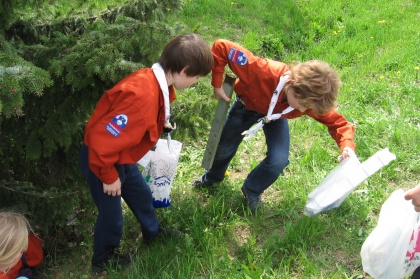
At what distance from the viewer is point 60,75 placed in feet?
7.59

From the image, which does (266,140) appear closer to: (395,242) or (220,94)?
(220,94)

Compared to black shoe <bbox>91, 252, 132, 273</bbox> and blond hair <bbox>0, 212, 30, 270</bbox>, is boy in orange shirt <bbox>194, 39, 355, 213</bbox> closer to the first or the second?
black shoe <bbox>91, 252, 132, 273</bbox>

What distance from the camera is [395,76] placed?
16.1 ft

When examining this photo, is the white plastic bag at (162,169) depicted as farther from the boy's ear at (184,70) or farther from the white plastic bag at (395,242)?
the white plastic bag at (395,242)

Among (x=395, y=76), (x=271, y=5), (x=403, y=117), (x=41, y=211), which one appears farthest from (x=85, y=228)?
(x=271, y=5)

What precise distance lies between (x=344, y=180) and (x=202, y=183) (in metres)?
1.24

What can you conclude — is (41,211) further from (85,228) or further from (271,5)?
(271,5)

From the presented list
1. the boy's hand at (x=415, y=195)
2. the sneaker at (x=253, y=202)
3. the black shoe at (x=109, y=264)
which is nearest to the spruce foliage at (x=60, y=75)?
the black shoe at (x=109, y=264)

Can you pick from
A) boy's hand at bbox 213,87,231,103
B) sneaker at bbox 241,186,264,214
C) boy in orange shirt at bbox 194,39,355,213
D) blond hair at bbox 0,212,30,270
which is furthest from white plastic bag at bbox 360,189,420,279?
blond hair at bbox 0,212,30,270

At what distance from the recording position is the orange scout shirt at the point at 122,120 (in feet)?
7.00

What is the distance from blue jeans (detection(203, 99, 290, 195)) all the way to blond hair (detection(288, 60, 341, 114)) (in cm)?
50

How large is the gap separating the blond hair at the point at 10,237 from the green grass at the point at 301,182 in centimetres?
76

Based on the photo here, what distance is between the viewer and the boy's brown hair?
7.50ft

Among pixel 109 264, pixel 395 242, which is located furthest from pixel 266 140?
pixel 109 264
